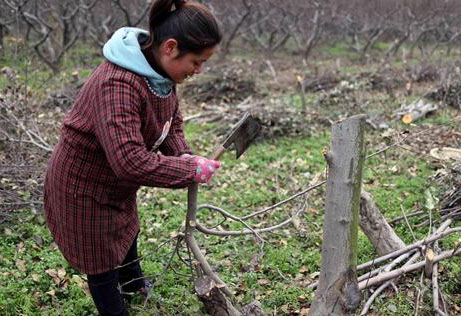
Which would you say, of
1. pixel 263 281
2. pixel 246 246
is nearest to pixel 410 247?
pixel 263 281

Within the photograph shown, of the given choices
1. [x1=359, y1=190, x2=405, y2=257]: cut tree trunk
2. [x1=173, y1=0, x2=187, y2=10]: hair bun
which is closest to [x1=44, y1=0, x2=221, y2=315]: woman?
[x1=173, y1=0, x2=187, y2=10]: hair bun

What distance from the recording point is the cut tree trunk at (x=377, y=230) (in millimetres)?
2801

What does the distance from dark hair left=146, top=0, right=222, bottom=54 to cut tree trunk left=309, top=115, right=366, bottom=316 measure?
0.57 meters

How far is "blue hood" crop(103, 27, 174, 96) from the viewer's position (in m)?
1.65

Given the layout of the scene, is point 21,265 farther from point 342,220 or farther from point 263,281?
point 342,220

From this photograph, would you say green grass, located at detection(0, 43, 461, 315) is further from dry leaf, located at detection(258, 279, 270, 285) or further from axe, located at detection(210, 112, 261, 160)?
axe, located at detection(210, 112, 261, 160)

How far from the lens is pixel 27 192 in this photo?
Result: 3.60 m

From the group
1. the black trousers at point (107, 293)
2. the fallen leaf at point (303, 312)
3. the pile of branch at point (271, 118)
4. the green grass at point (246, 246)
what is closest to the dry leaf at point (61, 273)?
the green grass at point (246, 246)

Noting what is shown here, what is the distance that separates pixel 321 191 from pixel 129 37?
2.95 m

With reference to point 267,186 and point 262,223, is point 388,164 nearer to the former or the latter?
point 267,186

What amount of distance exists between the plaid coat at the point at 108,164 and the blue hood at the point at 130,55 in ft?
0.09

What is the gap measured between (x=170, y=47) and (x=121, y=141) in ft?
1.21

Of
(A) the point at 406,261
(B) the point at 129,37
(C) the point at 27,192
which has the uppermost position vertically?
(B) the point at 129,37

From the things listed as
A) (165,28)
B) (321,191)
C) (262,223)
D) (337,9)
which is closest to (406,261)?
(262,223)
